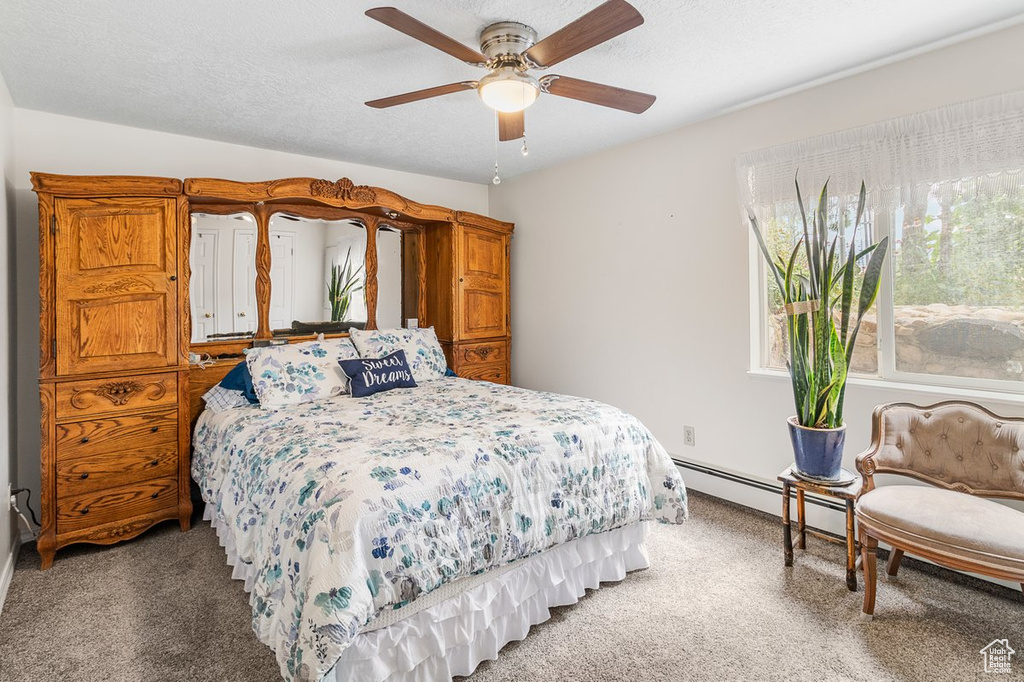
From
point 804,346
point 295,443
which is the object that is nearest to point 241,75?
point 295,443

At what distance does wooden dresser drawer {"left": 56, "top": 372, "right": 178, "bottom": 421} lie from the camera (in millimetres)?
2588

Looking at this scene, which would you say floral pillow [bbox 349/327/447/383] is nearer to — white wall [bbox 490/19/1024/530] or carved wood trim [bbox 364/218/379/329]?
carved wood trim [bbox 364/218/379/329]

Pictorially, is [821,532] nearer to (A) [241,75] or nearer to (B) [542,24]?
(B) [542,24]

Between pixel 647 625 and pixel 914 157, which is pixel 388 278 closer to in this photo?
pixel 647 625

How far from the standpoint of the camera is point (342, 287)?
3867 mm

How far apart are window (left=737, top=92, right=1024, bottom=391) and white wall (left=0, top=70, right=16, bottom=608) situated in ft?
13.3

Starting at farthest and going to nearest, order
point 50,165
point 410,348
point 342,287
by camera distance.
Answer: point 342,287 < point 410,348 < point 50,165

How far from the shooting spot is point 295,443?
6.69 feet

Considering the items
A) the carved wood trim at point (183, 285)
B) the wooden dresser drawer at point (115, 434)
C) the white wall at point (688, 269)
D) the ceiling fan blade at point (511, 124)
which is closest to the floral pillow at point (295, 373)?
the carved wood trim at point (183, 285)

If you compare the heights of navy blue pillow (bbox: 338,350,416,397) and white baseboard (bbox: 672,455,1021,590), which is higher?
navy blue pillow (bbox: 338,350,416,397)

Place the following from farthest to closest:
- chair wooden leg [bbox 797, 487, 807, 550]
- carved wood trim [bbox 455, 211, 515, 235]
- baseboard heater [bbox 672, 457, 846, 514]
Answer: carved wood trim [bbox 455, 211, 515, 235] < baseboard heater [bbox 672, 457, 846, 514] < chair wooden leg [bbox 797, 487, 807, 550]

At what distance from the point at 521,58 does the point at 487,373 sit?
284 centimetres

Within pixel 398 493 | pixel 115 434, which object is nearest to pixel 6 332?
pixel 115 434

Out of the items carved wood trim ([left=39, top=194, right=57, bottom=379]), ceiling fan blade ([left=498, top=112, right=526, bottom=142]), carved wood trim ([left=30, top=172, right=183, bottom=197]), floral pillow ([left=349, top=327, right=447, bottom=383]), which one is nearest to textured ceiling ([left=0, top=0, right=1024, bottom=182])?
ceiling fan blade ([left=498, top=112, right=526, bottom=142])
